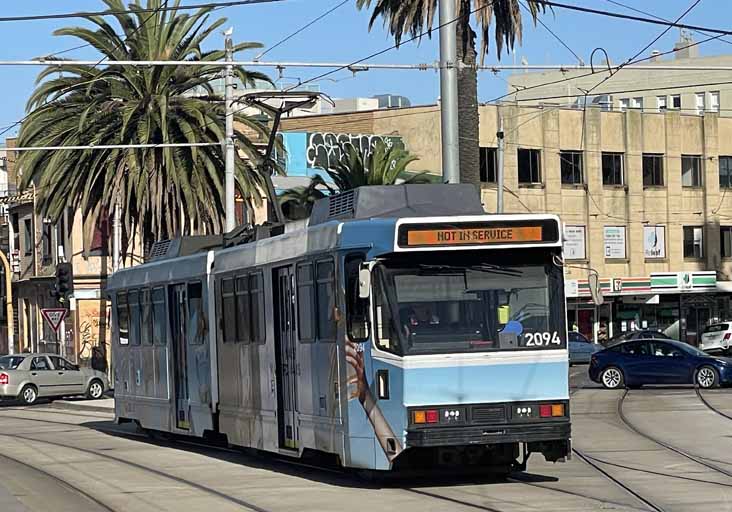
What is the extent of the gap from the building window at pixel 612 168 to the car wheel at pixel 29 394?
118ft

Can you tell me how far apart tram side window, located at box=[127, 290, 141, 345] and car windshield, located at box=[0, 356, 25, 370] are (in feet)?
54.0

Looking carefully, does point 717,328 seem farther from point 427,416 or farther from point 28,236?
point 427,416

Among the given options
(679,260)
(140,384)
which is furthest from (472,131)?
(679,260)

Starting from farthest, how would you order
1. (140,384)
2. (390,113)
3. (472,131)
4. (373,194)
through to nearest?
(390,113) → (472,131) → (140,384) → (373,194)

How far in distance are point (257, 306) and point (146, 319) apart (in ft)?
18.7

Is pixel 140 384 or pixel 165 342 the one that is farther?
pixel 140 384

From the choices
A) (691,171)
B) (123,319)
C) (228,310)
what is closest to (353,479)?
(228,310)

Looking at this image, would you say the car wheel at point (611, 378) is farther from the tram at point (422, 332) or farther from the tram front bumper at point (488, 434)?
the tram front bumper at point (488, 434)

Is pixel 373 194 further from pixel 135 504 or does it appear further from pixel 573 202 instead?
pixel 573 202

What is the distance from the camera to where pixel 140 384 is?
76.1 ft

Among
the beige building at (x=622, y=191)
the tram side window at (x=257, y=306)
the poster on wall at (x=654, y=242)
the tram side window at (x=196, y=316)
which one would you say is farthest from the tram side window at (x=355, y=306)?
the poster on wall at (x=654, y=242)

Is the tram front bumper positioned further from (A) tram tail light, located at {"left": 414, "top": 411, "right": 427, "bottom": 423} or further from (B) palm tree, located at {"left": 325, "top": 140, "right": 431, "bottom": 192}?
(B) palm tree, located at {"left": 325, "top": 140, "right": 431, "bottom": 192}

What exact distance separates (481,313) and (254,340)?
174 inches

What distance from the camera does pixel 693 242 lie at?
6962cm
